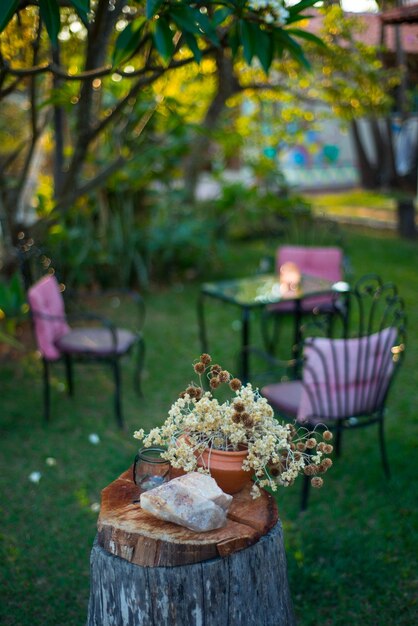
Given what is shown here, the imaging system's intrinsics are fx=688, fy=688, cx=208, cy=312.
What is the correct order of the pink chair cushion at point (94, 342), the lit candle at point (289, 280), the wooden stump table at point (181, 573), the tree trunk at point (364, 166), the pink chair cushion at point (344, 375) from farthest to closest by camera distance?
1. the tree trunk at point (364, 166)
2. the lit candle at point (289, 280)
3. the pink chair cushion at point (94, 342)
4. the pink chair cushion at point (344, 375)
5. the wooden stump table at point (181, 573)

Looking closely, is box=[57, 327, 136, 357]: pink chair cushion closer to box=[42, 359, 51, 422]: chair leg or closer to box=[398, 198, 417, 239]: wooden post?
box=[42, 359, 51, 422]: chair leg

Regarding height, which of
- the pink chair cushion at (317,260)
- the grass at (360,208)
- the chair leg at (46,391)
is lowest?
the chair leg at (46,391)

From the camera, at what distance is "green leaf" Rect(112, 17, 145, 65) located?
2.83 metres

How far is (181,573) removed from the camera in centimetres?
190

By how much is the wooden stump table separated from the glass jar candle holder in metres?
0.14

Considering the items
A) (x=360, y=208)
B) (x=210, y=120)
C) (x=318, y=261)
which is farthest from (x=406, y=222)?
(x=318, y=261)

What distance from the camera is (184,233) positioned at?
25.2 feet

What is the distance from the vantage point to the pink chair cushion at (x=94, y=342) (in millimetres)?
4312

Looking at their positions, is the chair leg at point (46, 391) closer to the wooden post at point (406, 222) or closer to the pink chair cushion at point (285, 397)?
the pink chair cushion at point (285, 397)

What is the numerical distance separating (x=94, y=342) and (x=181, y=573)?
8.76ft

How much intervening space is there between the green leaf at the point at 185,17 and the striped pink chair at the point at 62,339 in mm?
2051

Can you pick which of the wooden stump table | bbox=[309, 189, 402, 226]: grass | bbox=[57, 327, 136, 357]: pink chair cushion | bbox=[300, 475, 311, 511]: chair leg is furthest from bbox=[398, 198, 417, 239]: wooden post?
the wooden stump table

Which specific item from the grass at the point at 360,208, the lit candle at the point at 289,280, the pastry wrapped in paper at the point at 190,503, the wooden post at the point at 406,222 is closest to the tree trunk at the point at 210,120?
the lit candle at the point at 289,280

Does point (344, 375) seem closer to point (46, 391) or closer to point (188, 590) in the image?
point (188, 590)
